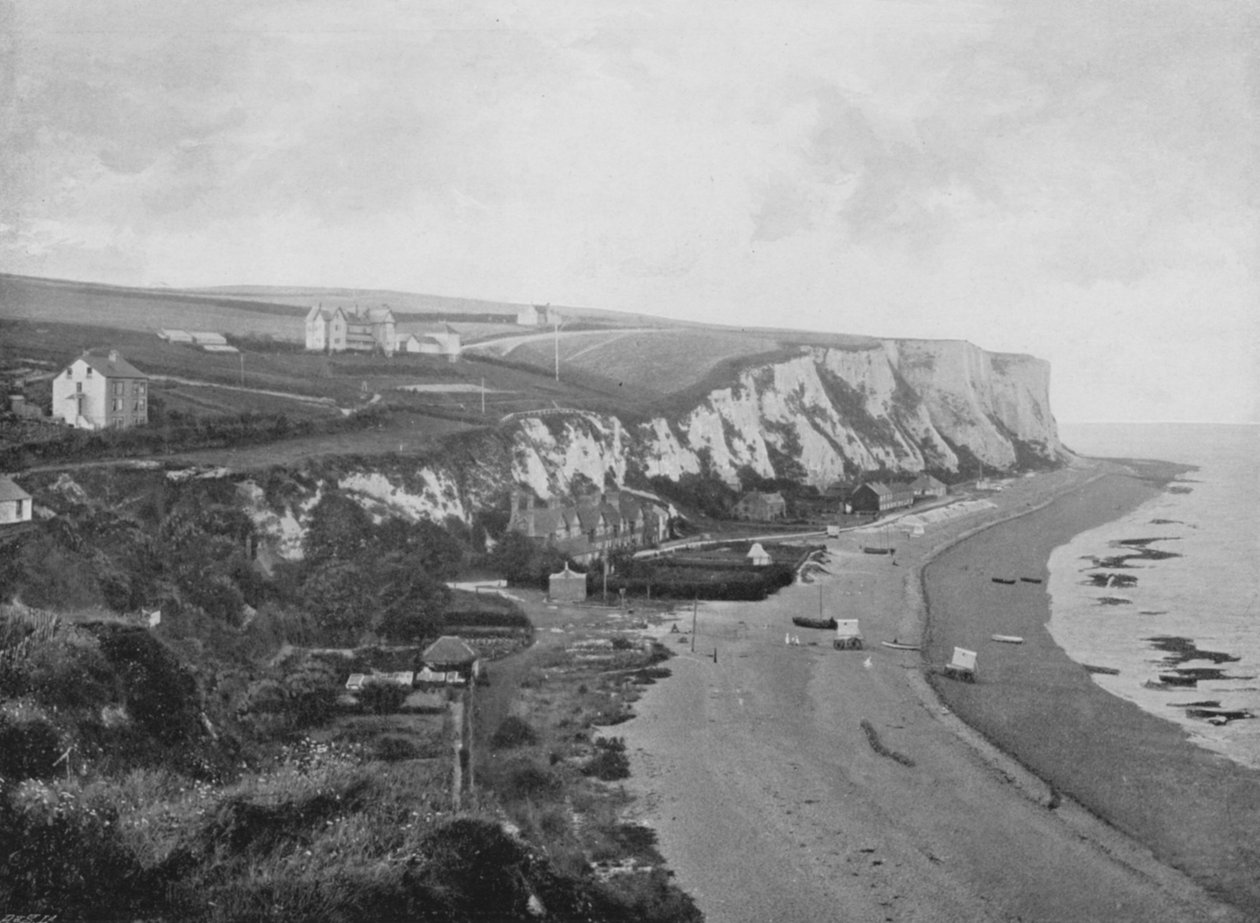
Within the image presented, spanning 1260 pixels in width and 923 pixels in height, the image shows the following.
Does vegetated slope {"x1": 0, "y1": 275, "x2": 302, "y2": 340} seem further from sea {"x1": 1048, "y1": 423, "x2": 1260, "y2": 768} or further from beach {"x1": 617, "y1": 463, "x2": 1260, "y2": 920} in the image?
sea {"x1": 1048, "y1": 423, "x2": 1260, "y2": 768}

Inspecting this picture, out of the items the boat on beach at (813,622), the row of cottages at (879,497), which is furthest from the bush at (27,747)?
the row of cottages at (879,497)

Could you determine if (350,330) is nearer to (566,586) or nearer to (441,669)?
(566,586)

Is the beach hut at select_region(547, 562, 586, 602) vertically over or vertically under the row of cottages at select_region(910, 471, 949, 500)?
under

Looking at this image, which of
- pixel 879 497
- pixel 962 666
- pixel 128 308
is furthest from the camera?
pixel 879 497

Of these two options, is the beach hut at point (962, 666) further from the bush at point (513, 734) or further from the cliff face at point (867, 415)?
the bush at point (513, 734)

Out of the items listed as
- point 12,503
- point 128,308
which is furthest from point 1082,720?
point 128,308

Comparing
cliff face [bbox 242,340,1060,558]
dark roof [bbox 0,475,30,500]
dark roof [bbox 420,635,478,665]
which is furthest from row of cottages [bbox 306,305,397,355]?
dark roof [bbox 420,635,478,665]
